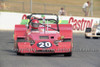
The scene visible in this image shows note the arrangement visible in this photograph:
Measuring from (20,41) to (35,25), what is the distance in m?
1.17

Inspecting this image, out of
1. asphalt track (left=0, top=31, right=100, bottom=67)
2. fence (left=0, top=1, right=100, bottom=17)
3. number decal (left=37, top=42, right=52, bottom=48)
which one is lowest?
asphalt track (left=0, top=31, right=100, bottom=67)

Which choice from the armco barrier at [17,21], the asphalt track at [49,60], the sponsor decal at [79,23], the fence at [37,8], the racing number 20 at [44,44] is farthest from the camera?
the sponsor decal at [79,23]

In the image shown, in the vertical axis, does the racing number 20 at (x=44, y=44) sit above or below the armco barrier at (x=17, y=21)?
below

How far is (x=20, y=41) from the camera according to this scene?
36.4 feet

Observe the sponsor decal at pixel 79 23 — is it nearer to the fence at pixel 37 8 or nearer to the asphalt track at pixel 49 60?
the fence at pixel 37 8

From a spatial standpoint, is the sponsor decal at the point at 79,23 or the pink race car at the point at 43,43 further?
the sponsor decal at the point at 79,23

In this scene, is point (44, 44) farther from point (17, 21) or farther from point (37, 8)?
point (37, 8)

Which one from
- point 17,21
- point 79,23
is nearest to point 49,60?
point 17,21

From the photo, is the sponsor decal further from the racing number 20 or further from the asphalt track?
the racing number 20

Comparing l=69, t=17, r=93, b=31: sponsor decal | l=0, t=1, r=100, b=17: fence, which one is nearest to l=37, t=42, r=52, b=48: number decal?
l=0, t=1, r=100, b=17: fence

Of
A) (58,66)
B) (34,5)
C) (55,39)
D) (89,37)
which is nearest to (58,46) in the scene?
(55,39)

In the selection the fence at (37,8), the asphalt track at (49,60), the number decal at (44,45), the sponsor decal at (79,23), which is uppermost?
the fence at (37,8)

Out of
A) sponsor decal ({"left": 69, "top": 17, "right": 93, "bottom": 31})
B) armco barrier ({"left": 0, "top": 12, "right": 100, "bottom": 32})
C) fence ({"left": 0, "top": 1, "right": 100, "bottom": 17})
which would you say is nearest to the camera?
armco barrier ({"left": 0, "top": 12, "right": 100, "bottom": 32})

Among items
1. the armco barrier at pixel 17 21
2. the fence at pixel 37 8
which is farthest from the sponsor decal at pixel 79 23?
the fence at pixel 37 8
